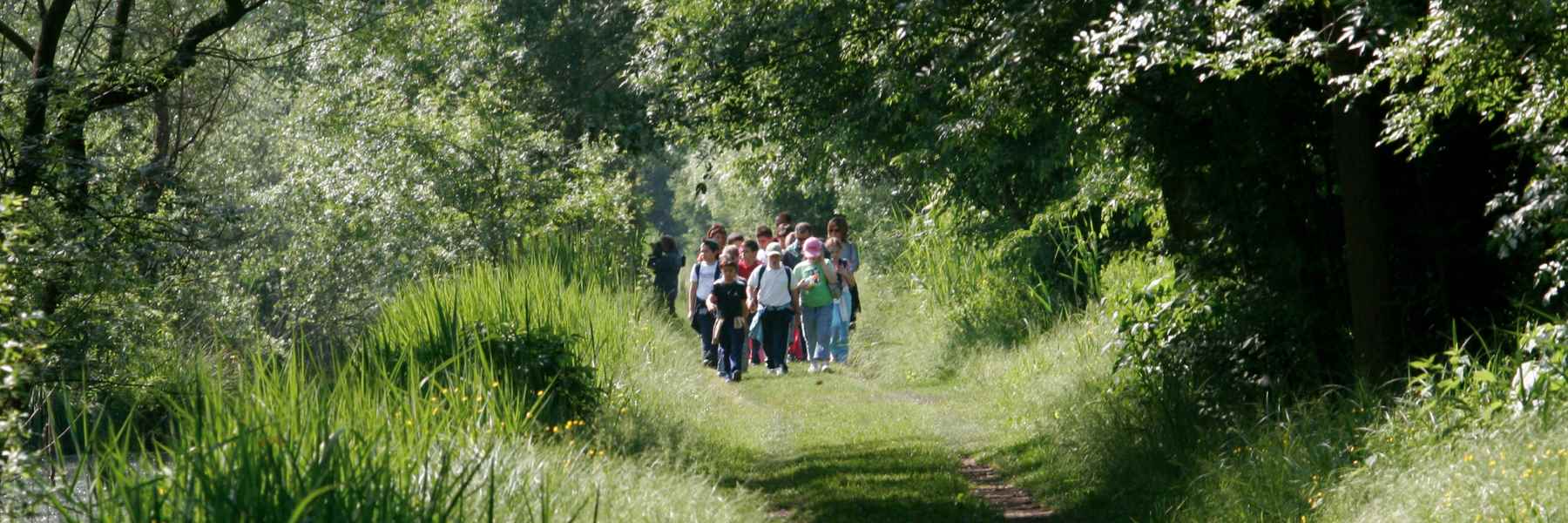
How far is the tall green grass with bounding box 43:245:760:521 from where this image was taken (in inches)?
209

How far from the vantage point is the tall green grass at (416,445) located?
5316 mm

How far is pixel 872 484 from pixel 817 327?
770 centimetres

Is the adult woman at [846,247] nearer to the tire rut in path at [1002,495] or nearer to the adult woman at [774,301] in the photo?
the adult woman at [774,301]

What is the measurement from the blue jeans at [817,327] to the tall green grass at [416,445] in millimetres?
6108

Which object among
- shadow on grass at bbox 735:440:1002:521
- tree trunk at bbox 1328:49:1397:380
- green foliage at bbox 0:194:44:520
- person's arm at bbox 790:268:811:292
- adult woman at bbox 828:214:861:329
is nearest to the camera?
green foliage at bbox 0:194:44:520

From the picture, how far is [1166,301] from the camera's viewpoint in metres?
9.98

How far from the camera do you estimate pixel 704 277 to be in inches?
735

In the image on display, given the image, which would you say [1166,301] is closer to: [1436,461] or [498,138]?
[1436,461]

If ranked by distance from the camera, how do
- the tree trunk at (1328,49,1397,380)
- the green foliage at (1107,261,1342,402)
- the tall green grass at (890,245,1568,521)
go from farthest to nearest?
the green foliage at (1107,261,1342,402)
the tree trunk at (1328,49,1397,380)
the tall green grass at (890,245,1568,521)

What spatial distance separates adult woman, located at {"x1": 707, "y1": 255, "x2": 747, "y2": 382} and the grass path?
613 mm

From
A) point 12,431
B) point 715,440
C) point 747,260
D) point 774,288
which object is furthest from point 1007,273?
point 12,431

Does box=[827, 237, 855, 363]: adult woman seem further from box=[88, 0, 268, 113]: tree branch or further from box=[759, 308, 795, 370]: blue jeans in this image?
box=[88, 0, 268, 113]: tree branch

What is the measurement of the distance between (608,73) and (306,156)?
4.18m

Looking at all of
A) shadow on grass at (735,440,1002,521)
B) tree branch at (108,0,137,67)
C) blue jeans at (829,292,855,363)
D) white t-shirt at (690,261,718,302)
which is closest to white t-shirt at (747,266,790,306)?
white t-shirt at (690,261,718,302)
